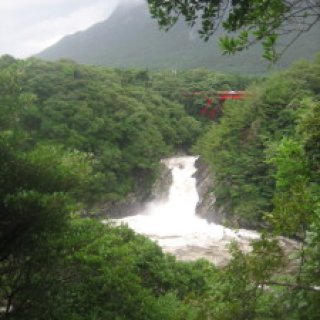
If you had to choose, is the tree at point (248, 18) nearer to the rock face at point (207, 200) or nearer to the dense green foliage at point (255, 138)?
the dense green foliage at point (255, 138)

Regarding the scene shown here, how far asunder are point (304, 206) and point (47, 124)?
93.7 ft

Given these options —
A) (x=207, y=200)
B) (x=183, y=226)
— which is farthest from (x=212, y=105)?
(x=183, y=226)

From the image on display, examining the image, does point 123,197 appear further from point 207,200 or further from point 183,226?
point 207,200

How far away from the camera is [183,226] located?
3058 centimetres

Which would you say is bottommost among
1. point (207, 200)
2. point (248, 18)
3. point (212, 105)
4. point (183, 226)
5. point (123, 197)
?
point (183, 226)

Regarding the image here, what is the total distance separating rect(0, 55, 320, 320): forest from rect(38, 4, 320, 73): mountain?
115 ft

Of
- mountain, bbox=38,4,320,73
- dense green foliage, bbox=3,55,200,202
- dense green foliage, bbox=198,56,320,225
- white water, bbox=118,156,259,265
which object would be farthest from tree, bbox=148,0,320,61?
mountain, bbox=38,4,320,73

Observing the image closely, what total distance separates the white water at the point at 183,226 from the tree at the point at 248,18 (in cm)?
1557

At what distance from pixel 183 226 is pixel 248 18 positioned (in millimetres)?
26948

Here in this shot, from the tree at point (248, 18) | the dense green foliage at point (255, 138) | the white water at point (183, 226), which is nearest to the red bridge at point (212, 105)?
the white water at point (183, 226)

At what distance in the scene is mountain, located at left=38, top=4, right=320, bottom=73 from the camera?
89.7 meters

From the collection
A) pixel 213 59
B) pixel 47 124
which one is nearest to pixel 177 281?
pixel 47 124

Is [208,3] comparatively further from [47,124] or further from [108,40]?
[108,40]

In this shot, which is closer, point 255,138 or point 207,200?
point 255,138
